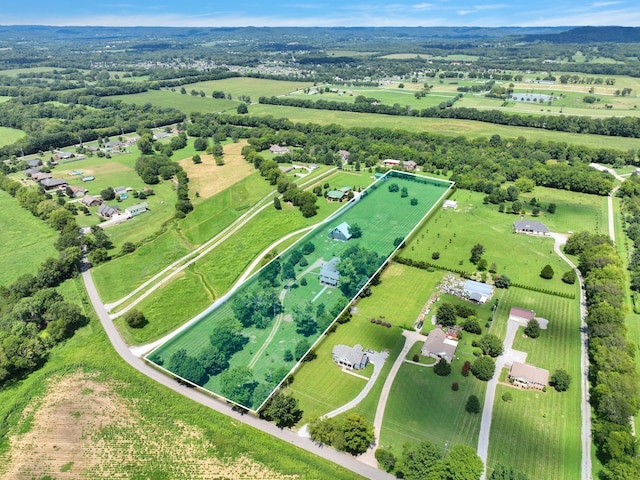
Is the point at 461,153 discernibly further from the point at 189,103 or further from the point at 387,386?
the point at 189,103

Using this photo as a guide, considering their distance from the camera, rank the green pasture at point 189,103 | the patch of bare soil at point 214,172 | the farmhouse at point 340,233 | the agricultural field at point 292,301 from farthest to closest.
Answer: the green pasture at point 189,103
the patch of bare soil at point 214,172
the farmhouse at point 340,233
the agricultural field at point 292,301

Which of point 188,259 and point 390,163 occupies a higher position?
point 390,163

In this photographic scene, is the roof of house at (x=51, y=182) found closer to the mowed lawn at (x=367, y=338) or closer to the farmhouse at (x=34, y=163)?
the farmhouse at (x=34, y=163)

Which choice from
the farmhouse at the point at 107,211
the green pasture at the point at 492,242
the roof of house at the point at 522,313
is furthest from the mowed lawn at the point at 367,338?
the farmhouse at the point at 107,211

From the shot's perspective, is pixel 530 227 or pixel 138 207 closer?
pixel 530 227

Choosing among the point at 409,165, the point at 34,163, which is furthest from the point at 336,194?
the point at 34,163

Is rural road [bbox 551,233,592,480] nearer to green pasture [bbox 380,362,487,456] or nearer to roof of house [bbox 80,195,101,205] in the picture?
green pasture [bbox 380,362,487,456]

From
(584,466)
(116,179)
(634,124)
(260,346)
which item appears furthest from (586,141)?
(116,179)
